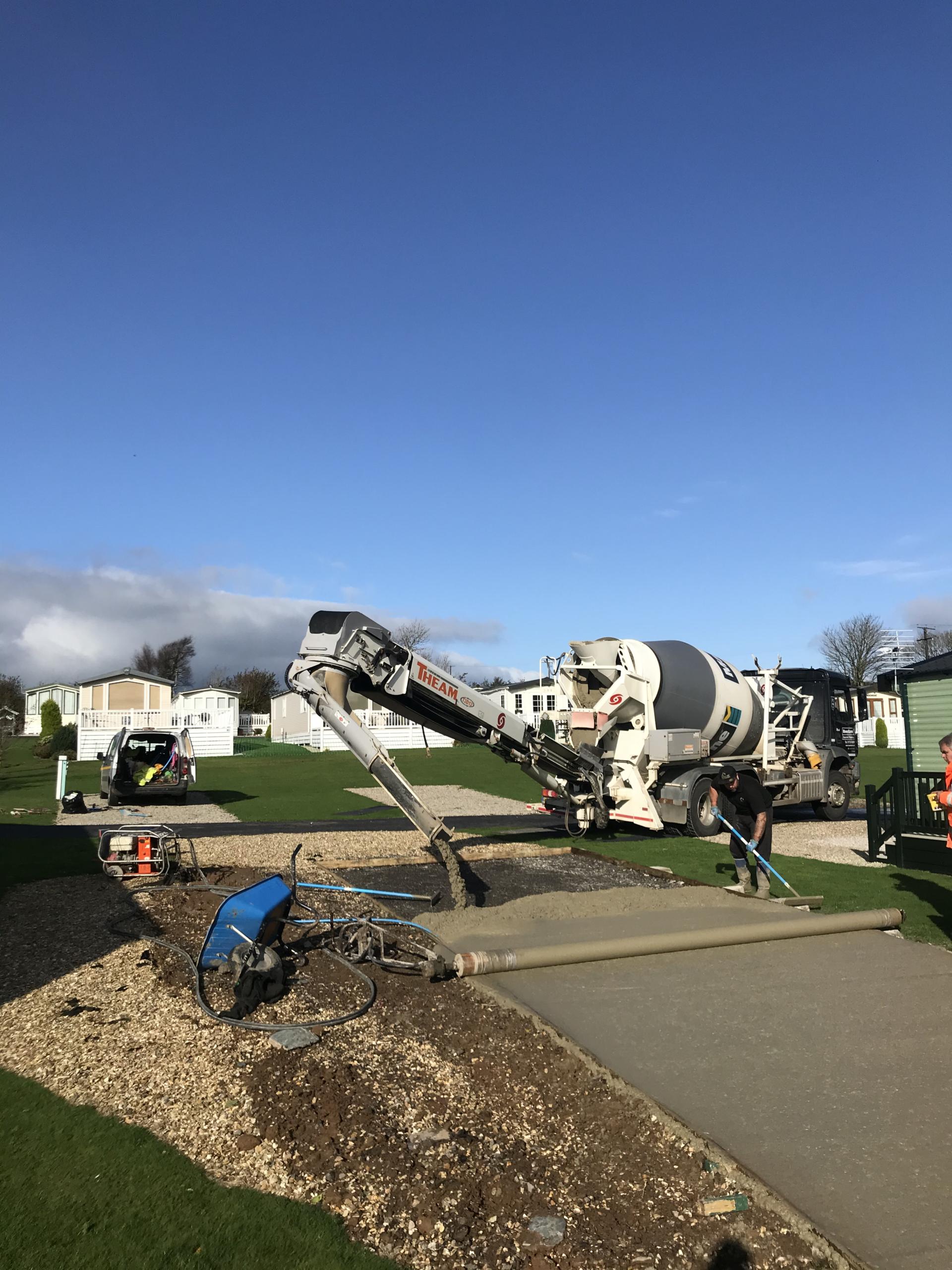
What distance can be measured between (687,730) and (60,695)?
70.9 m

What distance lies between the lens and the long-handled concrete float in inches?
269

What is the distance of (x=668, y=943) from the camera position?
A: 295 inches

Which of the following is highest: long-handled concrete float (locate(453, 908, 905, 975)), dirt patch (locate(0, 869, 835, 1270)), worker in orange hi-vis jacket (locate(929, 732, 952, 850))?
worker in orange hi-vis jacket (locate(929, 732, 952, 850))

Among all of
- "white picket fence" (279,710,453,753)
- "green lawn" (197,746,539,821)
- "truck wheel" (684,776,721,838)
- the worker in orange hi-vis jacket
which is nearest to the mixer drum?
"truck wheel" (684,776,721,838)

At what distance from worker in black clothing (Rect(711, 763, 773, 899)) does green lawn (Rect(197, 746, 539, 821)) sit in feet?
24.6

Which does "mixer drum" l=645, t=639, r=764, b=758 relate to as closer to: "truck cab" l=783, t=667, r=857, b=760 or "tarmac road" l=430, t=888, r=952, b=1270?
"truck cab" l=783, t=667, r=857, b=760

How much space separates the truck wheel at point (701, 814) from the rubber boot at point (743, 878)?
4.42 meters

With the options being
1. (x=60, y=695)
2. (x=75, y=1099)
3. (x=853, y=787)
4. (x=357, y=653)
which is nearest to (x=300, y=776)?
(x=853, y=787)

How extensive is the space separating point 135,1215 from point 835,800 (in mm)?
18206

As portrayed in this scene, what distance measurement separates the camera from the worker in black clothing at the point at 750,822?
9.98 metres

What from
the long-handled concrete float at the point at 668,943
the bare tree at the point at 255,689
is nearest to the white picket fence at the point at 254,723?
the bare tree at the point at 255,689

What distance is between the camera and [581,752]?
46.6 ft

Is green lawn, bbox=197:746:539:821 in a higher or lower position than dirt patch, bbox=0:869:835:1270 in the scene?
higher

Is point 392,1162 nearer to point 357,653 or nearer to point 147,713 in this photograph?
point 357,653
